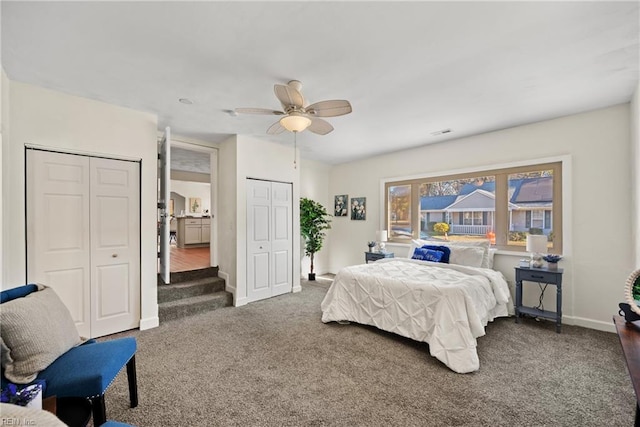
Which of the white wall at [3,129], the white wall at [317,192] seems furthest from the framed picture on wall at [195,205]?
the white wall at [3,129]

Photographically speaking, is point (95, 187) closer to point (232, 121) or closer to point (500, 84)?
point (232, 121)

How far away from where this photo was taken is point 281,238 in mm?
4824

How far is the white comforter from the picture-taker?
247cm

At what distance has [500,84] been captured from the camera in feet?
8.64

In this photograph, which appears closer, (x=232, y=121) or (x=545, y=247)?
(x=545, y=247)

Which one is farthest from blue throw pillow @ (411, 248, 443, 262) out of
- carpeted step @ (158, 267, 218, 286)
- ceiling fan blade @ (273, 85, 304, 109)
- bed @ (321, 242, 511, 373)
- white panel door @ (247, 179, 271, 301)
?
carpeted step @ (158, 267, 218, 286)

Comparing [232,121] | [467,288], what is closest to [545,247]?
[467,288]

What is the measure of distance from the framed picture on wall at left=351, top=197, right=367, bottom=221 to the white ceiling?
8.76 ft

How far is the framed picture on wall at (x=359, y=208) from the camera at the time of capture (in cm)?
584

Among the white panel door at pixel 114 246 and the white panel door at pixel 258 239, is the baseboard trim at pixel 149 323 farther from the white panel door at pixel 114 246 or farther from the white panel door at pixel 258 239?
the white panel door at pixel 258 239

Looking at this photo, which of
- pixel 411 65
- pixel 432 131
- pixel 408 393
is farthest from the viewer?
pixel 432 131

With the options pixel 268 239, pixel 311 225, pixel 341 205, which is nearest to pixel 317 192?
pixel 341 205

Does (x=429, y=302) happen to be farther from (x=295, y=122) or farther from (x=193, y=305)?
(x=193, y=305)

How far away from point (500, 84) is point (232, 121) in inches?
120
